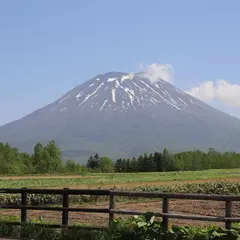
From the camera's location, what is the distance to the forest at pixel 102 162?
111250mm

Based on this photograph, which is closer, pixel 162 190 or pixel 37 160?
pixel 162 190

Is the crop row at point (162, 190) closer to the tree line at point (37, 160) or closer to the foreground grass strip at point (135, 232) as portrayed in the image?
the foreground grass strip at point (135, 232)

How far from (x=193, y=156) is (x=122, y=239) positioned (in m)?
125

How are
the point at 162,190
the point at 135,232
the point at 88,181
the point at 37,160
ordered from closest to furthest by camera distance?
1. the point at 135,232
2. the point at 162,190
3. the point at 88,181
4. the point at 37,160

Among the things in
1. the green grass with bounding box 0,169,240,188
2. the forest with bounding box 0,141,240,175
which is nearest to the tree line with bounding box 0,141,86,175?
the forest with bounding box 0,141,240,175

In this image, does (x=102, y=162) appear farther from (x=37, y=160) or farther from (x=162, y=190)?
(x=162, y=190)

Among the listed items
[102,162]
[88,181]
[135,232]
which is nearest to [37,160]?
[102,162]

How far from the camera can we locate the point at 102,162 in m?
135

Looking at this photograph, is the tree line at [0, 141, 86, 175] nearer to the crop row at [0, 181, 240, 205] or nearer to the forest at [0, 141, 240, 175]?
the forest at [0, 141, 240, 175]

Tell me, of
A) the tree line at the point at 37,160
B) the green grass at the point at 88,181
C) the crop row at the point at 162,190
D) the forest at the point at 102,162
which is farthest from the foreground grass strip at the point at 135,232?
the tree line at the point at 37,160

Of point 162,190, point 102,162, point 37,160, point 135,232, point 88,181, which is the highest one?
point 102,162

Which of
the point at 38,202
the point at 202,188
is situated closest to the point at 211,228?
the point at 38,202

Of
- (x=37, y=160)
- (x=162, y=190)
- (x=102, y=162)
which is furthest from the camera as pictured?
(x=102, y=162)

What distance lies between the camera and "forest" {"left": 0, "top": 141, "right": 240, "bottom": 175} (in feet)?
365
